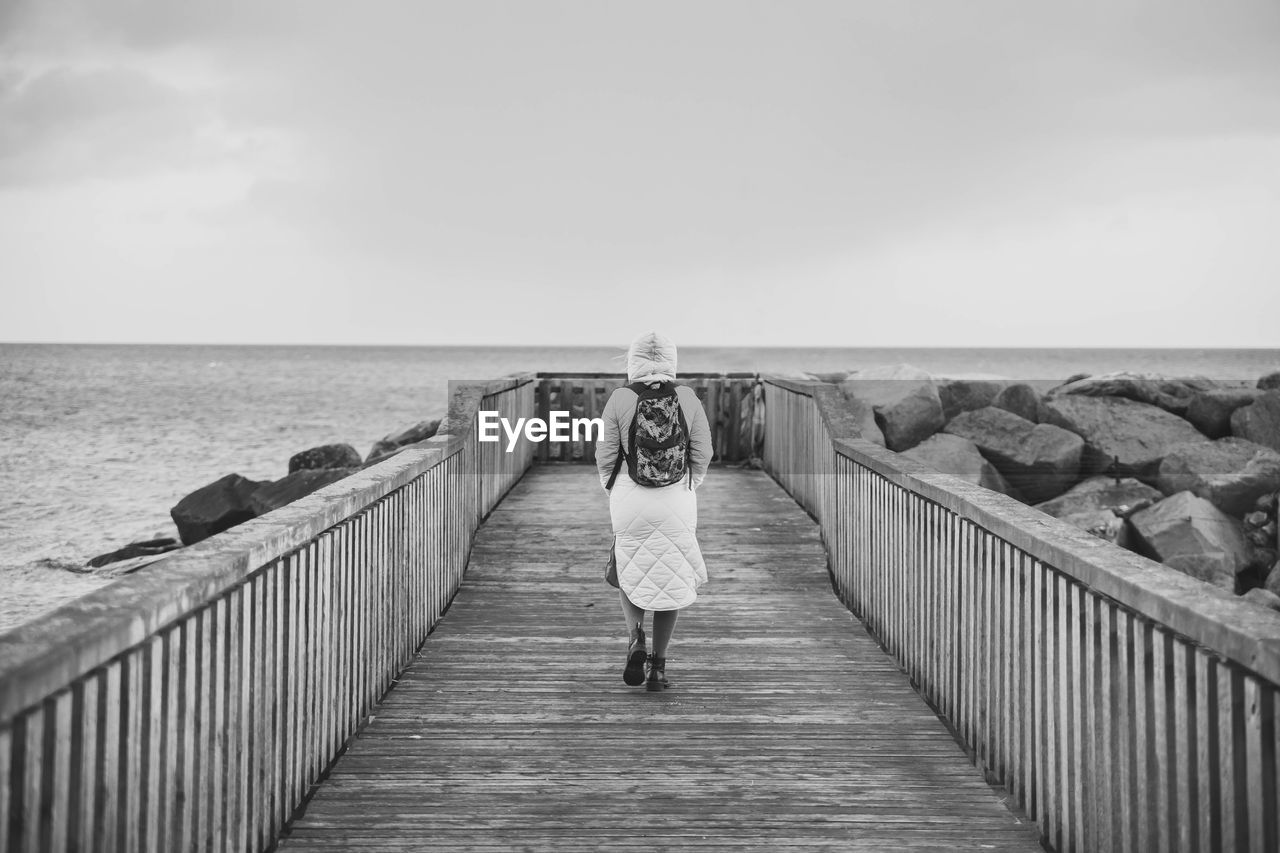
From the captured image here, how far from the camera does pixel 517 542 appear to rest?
28.6 feet

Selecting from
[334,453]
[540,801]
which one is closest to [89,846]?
[540,801]

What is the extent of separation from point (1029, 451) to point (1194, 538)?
8.60 ft

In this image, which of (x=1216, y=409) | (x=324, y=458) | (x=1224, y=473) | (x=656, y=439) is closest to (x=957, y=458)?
(x=1224, y=473)

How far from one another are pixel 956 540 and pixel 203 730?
322cm

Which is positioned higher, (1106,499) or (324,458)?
(324,458)

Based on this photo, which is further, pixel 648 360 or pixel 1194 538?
pixel 1194 538

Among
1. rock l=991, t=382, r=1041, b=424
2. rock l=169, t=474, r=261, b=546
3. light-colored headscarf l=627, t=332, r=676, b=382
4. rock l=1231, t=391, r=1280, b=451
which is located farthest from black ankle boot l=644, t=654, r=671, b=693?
rock l=169, t=474, r=261, b=546

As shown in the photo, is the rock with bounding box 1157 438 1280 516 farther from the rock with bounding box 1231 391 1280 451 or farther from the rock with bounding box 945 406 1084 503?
the rock with bounding box 1231 391 1280 451

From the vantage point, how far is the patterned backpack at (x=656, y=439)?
4.84 m

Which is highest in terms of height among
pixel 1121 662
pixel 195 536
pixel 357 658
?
pixel 1121 662

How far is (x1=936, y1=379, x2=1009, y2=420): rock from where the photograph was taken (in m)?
14.6

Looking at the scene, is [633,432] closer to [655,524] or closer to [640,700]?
[655,524]

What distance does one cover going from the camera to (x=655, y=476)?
486 centimetres

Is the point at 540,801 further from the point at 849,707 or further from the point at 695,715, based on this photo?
the point at 849,707
